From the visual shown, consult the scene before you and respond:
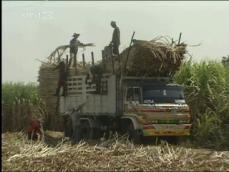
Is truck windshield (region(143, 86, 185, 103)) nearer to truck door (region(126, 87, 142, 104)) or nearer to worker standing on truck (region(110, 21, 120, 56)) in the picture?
truck door (region(126, 87, 142, 104))

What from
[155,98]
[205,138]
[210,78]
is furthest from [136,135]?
[210,78]

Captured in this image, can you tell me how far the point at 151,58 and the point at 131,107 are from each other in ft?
5.71

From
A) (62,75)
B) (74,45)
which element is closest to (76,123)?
(62,75)

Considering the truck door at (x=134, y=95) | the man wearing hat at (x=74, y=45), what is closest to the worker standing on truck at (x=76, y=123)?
the man wearing hat at (x=74, y=45)

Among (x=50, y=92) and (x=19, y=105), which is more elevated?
(x=50, y=92)

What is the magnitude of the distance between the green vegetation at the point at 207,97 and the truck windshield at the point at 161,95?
64.6 inches

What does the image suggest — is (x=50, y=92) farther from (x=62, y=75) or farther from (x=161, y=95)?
(x=161, y=95)

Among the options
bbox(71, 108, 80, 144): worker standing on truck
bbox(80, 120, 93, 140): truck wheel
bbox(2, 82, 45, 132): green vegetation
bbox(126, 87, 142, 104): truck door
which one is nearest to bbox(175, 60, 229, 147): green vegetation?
bbox(126, 87, 142, 104): truck door

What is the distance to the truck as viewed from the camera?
675 inches

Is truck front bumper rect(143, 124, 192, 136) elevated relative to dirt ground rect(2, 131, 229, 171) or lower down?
elevated

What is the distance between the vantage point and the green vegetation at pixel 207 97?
18609mm

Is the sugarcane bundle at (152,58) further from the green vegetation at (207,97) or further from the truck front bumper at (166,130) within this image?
the truck front bumper at (166,130)

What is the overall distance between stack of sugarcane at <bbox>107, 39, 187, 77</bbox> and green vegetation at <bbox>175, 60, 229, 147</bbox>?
45.8 inches

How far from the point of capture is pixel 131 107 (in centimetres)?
1750
